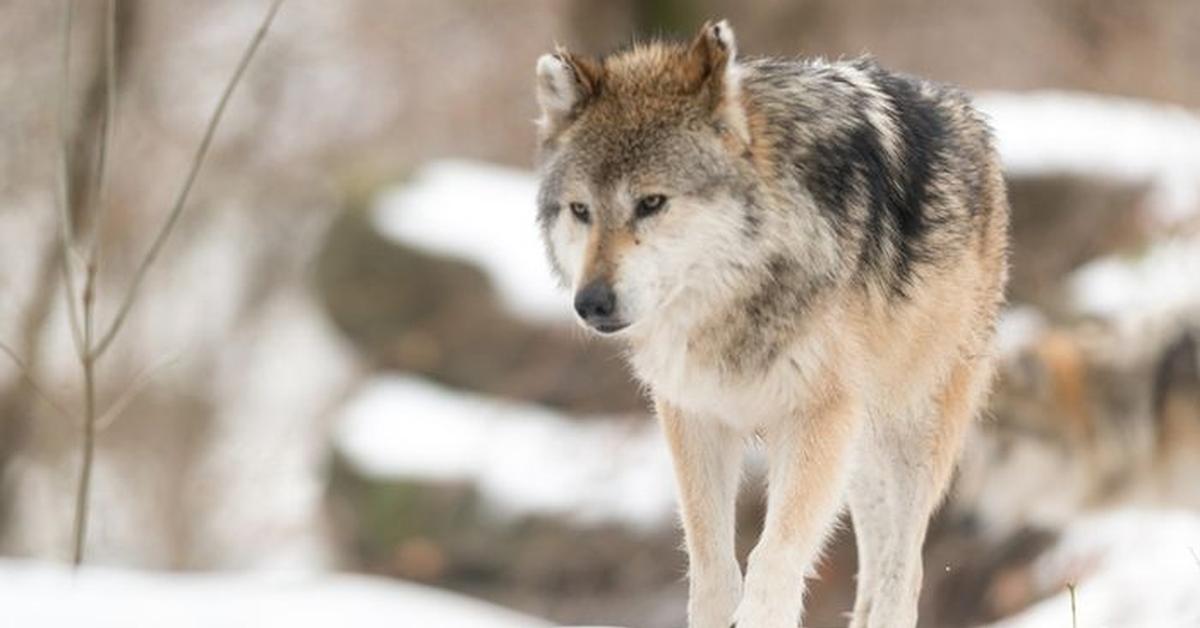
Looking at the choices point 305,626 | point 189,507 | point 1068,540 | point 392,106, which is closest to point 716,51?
point 305,626

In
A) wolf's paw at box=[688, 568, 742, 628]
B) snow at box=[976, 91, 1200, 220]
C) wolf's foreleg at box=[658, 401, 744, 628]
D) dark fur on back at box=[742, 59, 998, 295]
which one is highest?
dark fur on back at box=[742, 59, 998, 295]

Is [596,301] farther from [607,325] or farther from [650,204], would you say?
[650,204]

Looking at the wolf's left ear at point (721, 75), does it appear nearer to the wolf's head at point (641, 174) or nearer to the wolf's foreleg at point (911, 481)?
the wolf's head at point (641, 174)

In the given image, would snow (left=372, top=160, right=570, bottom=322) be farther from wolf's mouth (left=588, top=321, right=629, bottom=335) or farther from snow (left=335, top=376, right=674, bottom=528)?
wolf's mouth (left=588, top=321, right=629, bottom=335)

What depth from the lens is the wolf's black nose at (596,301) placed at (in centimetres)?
467

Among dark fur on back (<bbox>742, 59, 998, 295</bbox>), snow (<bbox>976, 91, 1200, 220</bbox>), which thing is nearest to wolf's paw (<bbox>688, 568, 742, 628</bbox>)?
dark fur on back (<bbox>742, 59, 998, 295</bbox>)

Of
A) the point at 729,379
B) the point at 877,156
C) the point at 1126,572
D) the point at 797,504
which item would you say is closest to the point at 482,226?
the point at 1126,572

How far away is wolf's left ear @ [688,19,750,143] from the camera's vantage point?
4.98 m

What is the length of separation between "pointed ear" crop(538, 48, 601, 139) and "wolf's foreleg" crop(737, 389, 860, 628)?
3.10 ft

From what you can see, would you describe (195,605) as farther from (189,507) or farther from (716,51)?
(189,507)

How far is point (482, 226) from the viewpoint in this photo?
13586mm

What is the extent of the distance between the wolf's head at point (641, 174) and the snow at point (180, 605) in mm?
942

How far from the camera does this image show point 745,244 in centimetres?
496

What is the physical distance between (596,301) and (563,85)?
27.0 inches
